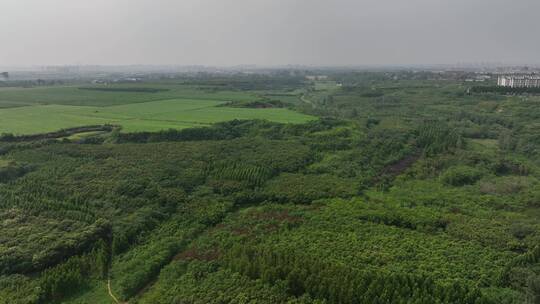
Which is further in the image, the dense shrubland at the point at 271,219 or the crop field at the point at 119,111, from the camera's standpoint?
the crop field at the point at 119,111

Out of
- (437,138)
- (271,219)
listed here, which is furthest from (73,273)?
(437,138)

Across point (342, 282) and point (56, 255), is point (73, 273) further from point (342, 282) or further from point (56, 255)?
point (342, 282)

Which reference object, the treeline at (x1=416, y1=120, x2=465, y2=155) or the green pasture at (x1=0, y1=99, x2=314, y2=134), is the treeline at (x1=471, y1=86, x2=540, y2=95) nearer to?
the treeline at (x1=416, y1=120, x2=465, y2=155)

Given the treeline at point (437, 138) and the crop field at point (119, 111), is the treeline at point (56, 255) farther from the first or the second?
the treeline at point (437, 138)

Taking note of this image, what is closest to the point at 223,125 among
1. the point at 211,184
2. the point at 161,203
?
the point at 211,184

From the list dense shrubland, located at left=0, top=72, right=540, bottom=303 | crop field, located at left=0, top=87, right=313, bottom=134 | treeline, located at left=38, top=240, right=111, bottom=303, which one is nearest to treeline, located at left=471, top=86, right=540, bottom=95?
dense shrubland, located at left=0, top=72, right=540, bottom=303

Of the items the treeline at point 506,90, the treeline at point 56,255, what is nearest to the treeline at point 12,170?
the treeline at point 56,255
